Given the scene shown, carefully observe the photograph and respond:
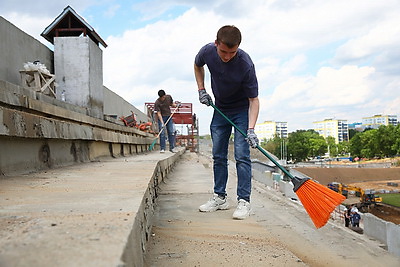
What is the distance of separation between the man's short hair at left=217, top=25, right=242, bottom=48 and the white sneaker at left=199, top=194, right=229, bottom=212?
1.41 metres

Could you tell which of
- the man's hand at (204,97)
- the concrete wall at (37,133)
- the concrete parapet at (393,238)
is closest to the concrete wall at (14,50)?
the concrete wall at (37,133)

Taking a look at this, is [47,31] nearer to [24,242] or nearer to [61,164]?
[61,164]

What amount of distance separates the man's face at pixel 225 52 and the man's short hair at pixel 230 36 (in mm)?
32

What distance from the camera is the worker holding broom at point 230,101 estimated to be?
286cm

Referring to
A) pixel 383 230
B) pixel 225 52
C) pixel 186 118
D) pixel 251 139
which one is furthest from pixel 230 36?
pixel 186 118

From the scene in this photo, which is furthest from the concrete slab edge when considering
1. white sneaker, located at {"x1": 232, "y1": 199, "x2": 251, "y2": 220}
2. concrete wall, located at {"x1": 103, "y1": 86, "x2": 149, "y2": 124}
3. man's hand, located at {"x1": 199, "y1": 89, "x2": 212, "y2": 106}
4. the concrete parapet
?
concrete wall, located at {"x1": 103, "y1": 86, "x2": 149, "y2": 124}

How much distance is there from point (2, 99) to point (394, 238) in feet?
15.2

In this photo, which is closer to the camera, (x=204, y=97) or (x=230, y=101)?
(x=230, y=101)

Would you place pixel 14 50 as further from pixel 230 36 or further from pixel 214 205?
pixel 214 205

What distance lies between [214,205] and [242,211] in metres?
0.37

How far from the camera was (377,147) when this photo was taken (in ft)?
227

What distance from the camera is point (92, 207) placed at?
1424 mm

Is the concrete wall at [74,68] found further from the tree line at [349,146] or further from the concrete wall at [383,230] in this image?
the tree line at [349,146]

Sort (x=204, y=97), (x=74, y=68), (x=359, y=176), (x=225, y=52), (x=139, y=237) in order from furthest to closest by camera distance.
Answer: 1. (x=359, y=176)
2. (x=74, y=68)
3. (x=204, y=97)
4. (x=225, y=52)
5. (x=139, y=237)
